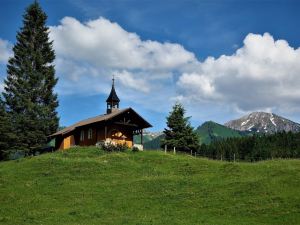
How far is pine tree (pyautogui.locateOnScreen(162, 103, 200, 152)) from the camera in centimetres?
7006

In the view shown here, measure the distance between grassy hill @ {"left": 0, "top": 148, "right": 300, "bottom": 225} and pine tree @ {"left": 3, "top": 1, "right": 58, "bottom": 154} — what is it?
1460 centimetres

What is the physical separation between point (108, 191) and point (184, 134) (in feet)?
125

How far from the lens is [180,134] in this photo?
70438mm

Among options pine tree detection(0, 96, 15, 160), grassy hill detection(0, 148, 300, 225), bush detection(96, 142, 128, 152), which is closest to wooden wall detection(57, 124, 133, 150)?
bush detection(96, 142, 128, 152)

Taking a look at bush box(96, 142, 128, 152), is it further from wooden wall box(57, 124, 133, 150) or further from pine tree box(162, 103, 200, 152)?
pine tree box(162, 103, 200, 152)

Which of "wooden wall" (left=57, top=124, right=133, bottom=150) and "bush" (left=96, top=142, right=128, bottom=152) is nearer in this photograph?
"bush" (left=96, top=142, right=128, bottom=152)

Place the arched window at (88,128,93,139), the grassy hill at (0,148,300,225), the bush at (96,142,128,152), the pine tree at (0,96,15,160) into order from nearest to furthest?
the grassy hill at (0,148,300,225) → the bush at (96,142,128,152) → the pine tree at (0,96,15,160) → the arched window at (88,128,93,139)

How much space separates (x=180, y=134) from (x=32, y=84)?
2534cm

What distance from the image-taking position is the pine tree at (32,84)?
60125 millimetres

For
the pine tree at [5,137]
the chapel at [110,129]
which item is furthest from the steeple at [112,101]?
the pine tree at [5,137]

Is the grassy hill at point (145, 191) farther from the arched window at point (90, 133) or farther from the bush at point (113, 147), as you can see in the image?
the arched window at point (90, 133)

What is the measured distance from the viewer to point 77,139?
64.3m

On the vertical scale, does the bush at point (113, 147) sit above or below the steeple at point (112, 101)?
below

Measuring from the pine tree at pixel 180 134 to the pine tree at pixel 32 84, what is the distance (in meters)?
18.9
